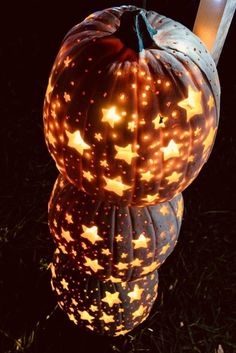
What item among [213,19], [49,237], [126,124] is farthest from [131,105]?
[49,237]

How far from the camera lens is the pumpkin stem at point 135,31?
1575 mm

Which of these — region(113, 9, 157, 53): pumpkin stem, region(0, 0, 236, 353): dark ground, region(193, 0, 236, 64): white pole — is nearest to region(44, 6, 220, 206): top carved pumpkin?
region(113, 9, 157, 53): pumpkin stem

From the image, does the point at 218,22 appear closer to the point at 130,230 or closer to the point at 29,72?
the point at 130,230

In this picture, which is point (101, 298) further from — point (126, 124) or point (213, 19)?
point (213, 19)

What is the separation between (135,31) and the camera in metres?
1.57

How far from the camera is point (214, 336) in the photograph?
2.79 m

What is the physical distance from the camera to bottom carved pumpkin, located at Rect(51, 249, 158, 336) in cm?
232

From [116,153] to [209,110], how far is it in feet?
1.20

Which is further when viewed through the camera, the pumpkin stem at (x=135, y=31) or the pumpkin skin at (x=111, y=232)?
the pumpkin skin at (x=111, y=232)

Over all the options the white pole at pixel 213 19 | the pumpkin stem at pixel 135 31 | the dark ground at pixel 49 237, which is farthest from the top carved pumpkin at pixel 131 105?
the dark ground at pixel 49 237

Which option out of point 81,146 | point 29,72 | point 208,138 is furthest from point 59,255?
point 29,72

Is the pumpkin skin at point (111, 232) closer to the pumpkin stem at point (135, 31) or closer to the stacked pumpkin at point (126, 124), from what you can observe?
the stacked pumpkin at point (126, 124)

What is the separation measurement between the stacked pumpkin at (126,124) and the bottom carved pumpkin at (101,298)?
0.24 m

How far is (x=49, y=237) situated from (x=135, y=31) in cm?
183
